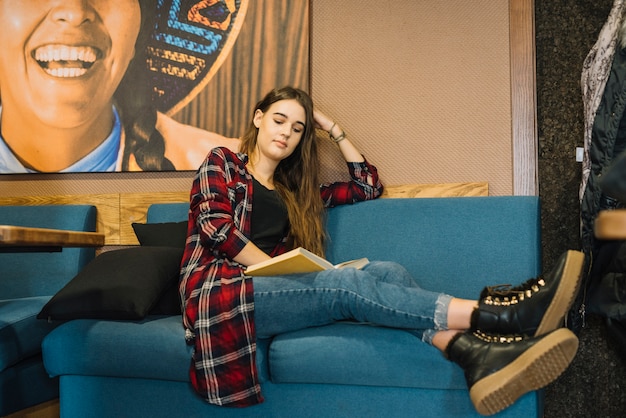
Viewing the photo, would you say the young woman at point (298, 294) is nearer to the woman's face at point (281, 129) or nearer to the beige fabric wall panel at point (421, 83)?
the woman's face at point (281, 129)

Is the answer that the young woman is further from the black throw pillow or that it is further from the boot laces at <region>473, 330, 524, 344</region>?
the black throw pillow

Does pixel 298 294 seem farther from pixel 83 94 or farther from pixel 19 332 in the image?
pixel 83 94

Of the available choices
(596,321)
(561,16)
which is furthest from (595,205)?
(561,16)

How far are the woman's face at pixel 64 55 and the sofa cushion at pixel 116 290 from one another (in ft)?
3.44

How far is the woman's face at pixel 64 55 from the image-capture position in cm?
274

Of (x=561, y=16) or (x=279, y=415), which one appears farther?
(x=561, y=16)

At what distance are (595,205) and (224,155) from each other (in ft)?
4.05

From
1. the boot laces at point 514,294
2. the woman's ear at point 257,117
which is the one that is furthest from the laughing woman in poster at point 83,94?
the boot laces at point 514,294

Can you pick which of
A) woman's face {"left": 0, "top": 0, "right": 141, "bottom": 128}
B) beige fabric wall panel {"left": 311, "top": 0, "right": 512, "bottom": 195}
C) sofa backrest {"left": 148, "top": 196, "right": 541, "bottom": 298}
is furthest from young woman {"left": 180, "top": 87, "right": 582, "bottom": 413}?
woman's face {"left": 0, "top": 0, "right": 141, "bottom": 128}

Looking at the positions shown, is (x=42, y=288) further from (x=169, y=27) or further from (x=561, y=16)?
(x=561, y=16)

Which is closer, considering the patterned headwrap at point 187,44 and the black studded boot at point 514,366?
the black studded boot at point 514,366

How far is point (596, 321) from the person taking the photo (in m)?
2.25

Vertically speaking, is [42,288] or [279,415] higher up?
[42,288]

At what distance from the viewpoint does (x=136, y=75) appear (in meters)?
2.73
